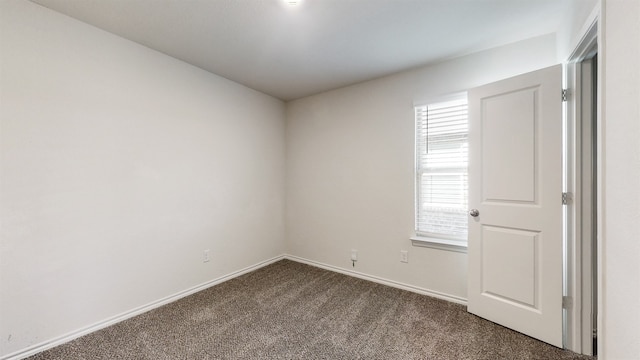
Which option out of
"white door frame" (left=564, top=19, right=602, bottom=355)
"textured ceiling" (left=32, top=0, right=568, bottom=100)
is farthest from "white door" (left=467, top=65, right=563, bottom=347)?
"textured ceiling" (left=32, top=0, right=568, bottom=100)

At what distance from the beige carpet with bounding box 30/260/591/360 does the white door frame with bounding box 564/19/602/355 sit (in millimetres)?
207

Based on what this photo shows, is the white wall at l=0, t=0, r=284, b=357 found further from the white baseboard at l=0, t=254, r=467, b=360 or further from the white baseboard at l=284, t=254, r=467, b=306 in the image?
the white baseboard at l=284, t=254, r=467, b=306

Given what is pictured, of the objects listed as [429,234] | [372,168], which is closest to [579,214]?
[429,234]

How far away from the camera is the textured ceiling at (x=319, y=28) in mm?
1713

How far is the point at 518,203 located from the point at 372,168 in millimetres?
1416

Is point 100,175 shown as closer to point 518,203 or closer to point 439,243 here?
point 439,243

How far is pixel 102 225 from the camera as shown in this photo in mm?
2023

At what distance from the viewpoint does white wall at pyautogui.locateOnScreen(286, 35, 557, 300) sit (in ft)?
7.88
